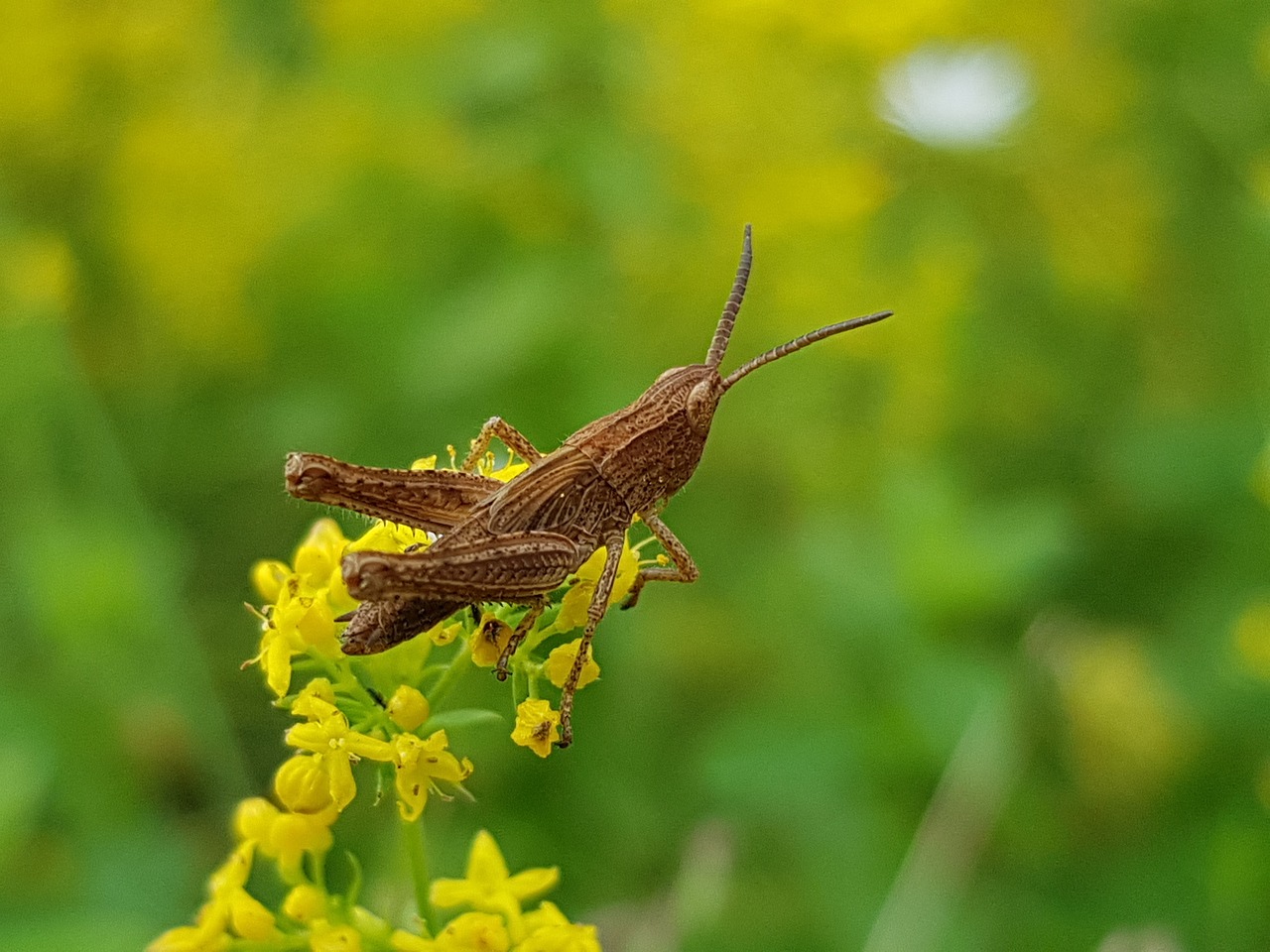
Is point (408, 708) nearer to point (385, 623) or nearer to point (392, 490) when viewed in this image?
point (385, 623)

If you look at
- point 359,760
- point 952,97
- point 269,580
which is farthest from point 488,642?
point 952,97

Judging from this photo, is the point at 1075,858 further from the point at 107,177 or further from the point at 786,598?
the point at 107,177

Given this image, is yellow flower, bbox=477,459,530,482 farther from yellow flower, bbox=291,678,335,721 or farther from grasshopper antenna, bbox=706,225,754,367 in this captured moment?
yellow flower, bbox=291,678,335,721

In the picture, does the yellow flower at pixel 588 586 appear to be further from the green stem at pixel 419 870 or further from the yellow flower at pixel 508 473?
the green stem at pixel 419 870

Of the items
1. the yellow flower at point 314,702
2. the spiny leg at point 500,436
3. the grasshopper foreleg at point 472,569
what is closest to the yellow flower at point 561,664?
the grasshopper foreleg at point 472,569

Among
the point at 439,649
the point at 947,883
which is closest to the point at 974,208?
the point at 947,883

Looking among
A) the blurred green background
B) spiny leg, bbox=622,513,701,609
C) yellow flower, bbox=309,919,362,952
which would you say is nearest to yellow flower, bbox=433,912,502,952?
yellow flower, bbox=309,919,362,952
